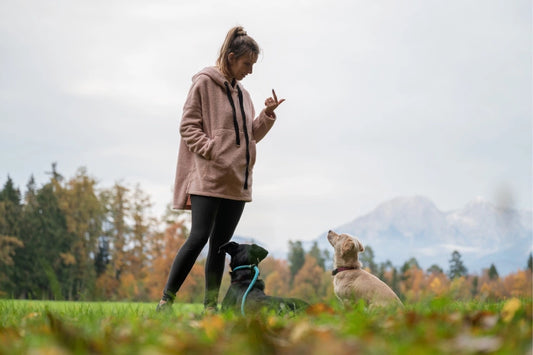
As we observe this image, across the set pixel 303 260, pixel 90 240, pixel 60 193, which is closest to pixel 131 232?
pixel 90 240

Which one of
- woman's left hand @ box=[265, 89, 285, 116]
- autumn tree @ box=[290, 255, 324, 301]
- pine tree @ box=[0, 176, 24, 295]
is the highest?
woman's left hand @ box=[265, 89, 285, 116]

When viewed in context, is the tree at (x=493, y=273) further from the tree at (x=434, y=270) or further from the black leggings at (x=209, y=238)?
the black leggings at (x=209, y=238)

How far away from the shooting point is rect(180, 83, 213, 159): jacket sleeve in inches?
187

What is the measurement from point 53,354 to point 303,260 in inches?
1781

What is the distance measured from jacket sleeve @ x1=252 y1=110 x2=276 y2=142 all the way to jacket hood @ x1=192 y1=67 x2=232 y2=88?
0.48m

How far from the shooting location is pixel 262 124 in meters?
5.20

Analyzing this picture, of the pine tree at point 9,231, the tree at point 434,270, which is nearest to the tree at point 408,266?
the tree at point 434,270

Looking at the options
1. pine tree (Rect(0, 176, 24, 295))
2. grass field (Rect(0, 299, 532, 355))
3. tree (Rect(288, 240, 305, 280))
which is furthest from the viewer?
tree (Rect(288, 240, 305, 280))

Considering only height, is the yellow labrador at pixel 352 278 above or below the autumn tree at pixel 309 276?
above

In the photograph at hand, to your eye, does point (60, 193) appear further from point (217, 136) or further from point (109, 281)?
point (217, 136)

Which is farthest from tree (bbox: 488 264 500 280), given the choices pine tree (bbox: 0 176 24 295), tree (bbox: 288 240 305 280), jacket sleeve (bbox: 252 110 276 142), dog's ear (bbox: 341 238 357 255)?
jacket sleeve (bbox: 252 110 276 142)

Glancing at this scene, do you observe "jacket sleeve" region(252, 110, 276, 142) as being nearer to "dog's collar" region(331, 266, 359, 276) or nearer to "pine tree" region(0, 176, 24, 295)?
"dog's collar" region(331, 266, 359, 276)

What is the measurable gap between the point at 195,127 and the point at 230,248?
1.11 m

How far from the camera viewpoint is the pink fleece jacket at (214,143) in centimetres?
478
